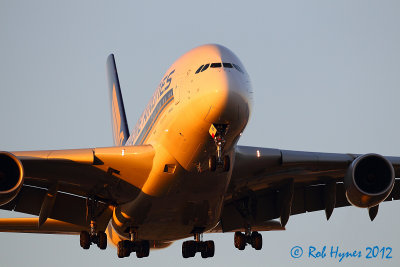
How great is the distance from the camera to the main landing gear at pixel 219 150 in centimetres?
2302

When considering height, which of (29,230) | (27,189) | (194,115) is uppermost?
(194,115)

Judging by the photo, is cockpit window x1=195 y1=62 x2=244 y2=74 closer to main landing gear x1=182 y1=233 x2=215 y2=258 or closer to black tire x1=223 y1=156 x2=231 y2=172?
black tire x1=223 y1=156 x2=231 y2=172

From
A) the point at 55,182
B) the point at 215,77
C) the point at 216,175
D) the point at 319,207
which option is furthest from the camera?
the point at 319,207

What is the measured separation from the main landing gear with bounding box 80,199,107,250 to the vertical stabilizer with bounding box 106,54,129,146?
11.8m

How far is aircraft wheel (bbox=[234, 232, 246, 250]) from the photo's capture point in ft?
100

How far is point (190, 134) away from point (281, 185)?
23.1 feet

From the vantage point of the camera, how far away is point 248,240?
1200 inches

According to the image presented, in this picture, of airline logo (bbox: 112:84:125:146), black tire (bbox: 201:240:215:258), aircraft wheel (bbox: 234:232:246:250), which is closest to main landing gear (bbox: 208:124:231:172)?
aircraft wheel (bbox: 234:232:246:250)

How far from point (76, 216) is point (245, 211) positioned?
20.6ft

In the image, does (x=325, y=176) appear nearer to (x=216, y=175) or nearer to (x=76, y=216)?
(x=216, y=175)

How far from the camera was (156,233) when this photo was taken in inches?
1155

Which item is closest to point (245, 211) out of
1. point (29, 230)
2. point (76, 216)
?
point (76, 216)

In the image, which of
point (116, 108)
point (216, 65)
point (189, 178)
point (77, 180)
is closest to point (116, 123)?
point (116, 108)

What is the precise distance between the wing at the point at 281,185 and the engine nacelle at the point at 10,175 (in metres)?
6.90
